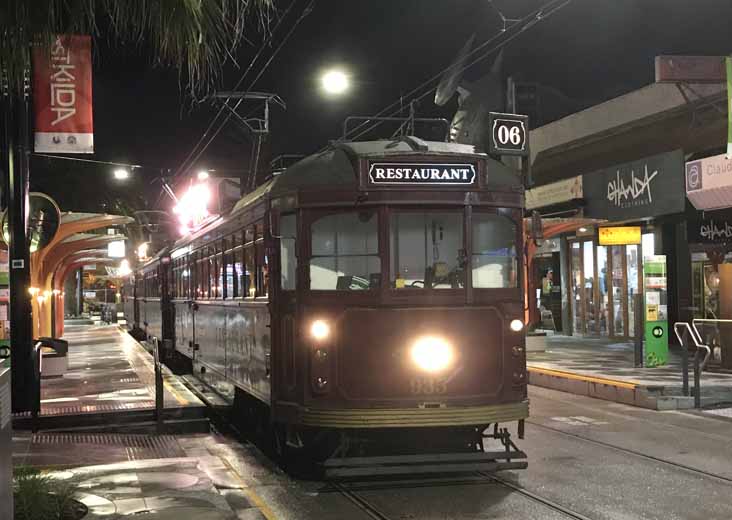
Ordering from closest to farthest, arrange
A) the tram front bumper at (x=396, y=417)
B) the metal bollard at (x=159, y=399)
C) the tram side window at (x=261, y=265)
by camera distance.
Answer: the tram front bumper at (x=396, y=417)
the tram side window at (x=261, y=265)
the metal bollard at (x=159, y=399)

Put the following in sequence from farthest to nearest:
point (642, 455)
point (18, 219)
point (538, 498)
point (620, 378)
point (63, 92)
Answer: point (620, 378) → point (18, 219) → point (63, 92) → point (642, 455) → point (538, 498)

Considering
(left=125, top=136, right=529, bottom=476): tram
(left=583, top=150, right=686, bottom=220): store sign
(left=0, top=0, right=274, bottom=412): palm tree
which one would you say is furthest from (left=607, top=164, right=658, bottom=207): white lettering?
(left=0, top=0, right=274, bottom=412): palm tree

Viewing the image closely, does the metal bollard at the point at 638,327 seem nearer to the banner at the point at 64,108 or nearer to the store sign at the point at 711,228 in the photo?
the store sign at the point at 711,228

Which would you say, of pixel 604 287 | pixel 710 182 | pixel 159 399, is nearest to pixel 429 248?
pixel 159 399

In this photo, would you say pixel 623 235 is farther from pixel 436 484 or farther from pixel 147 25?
pixel 147 25

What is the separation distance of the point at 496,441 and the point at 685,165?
10657mm

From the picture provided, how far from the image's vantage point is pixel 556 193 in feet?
79.7

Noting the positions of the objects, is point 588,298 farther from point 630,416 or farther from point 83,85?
point 83,85

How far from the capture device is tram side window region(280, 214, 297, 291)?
8266mm

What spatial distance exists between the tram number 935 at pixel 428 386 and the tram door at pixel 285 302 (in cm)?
116

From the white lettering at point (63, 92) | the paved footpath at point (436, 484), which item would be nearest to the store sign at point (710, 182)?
the paved footpath at point (436, 484)

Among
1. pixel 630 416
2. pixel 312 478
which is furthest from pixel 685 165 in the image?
pixel 312 478

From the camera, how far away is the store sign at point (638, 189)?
19188 mm

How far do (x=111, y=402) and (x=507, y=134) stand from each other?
904 centimetres
